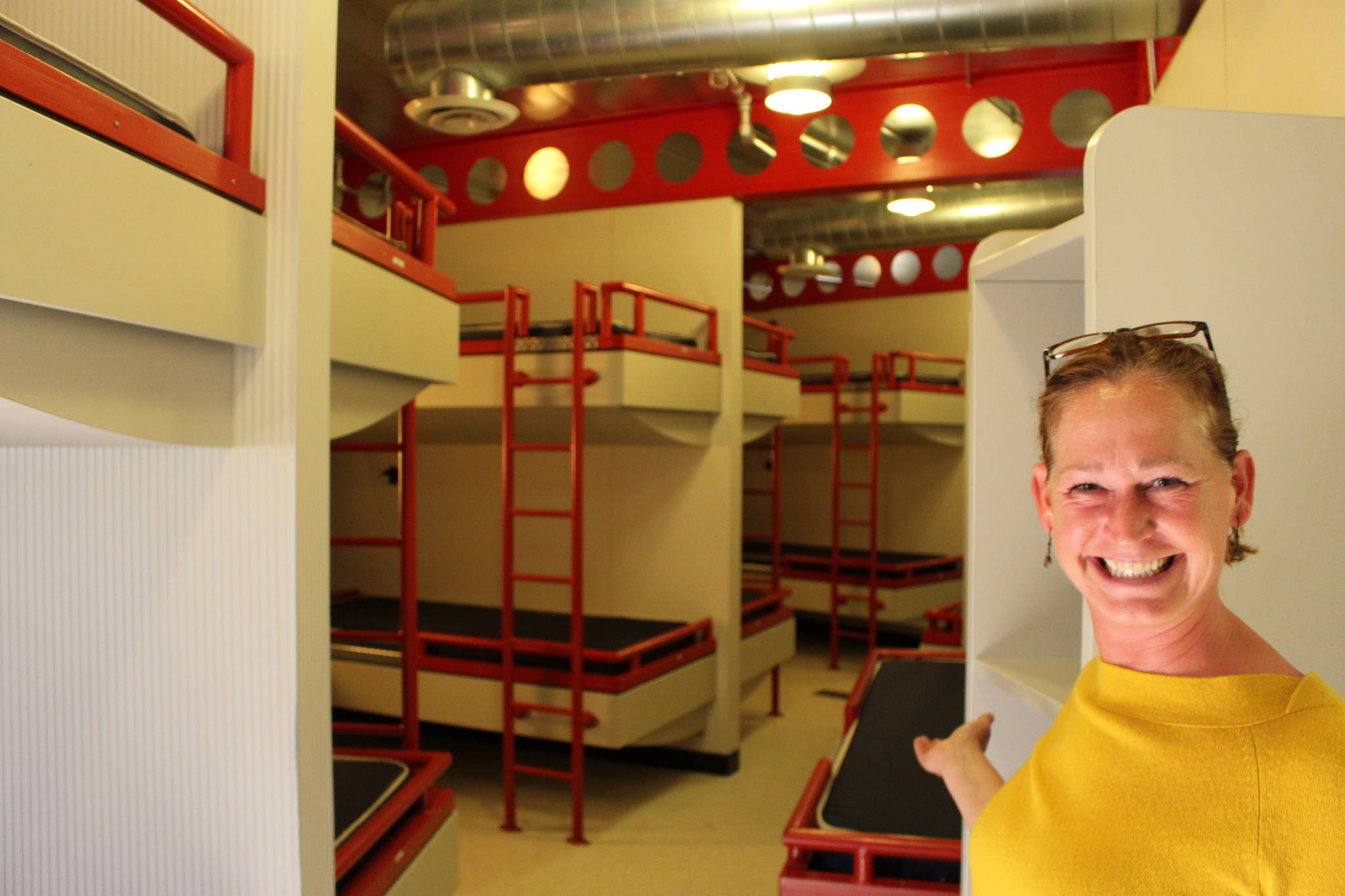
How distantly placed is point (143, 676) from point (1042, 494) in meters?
1.65

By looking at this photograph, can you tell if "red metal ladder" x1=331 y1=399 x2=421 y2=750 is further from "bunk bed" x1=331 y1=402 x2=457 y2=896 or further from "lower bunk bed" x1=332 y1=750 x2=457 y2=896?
"lower bunk bed" x1=332 y1=750 x2=457 y2=896

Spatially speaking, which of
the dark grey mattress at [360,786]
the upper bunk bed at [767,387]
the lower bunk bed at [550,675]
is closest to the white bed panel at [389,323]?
the dark grey mattress at [360,786]

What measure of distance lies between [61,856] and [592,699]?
2749 mm

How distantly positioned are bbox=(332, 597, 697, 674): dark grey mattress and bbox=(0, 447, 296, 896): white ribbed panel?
9.24ft

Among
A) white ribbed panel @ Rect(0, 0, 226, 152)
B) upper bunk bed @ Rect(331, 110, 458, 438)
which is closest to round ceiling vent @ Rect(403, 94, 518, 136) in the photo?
upper bunk bed @ Rect(331, 110, 458, 438)

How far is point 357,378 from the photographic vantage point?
2.33 metres

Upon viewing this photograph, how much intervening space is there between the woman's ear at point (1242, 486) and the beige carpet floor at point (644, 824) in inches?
129

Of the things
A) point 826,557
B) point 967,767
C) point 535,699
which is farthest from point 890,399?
point 967,767

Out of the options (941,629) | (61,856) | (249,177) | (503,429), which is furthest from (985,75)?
(61,856)

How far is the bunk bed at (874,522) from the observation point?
24.9 ft

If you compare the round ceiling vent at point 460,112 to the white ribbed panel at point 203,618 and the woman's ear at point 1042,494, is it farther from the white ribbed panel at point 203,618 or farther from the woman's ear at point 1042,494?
the woman's ear at point 1042,494

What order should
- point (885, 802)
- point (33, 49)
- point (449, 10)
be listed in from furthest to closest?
point (449, 10) < point (885, 802) < point (33, 49)

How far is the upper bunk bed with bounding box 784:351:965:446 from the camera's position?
24.8 feet

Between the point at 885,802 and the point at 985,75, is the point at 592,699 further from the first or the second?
the point at 985,75
